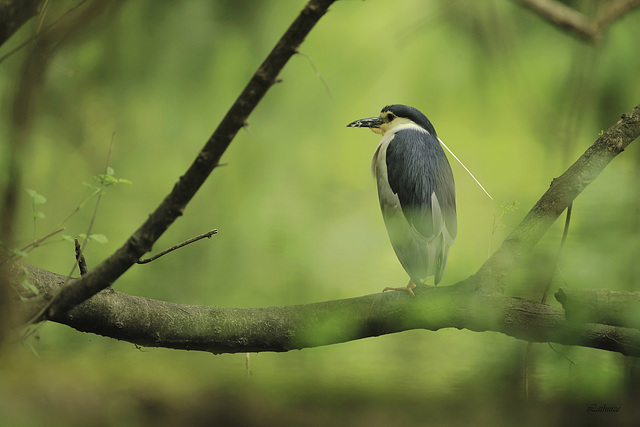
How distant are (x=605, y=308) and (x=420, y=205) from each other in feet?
0.98

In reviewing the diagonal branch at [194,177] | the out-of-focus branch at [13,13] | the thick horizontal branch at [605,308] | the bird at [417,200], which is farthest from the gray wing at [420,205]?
the out-of-focus branch at [13,13]

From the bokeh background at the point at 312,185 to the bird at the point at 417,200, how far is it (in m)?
0.30

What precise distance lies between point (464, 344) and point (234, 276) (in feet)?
1.86

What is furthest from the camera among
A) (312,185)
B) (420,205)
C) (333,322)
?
(312,185)

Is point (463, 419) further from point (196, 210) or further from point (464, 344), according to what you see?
point (196, 210)

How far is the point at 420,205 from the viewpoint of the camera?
90 cm

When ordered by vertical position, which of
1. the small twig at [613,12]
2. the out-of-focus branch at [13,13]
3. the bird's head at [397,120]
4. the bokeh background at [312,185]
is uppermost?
the small twig at [613,12]

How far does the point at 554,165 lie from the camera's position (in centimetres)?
136

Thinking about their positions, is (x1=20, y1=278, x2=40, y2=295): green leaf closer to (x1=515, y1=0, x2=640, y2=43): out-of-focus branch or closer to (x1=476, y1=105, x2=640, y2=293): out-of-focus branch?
(x1=476, y1=105, x2=640, y2=293): out-of-focus branch

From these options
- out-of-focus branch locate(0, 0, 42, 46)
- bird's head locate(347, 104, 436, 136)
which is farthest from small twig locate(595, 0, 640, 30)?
out-of-focus branch locate(0, 0, 42, 46)

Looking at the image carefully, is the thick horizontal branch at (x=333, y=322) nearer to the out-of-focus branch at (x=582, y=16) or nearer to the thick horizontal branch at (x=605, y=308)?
the thick horizontal branch at (x=605, y=308)

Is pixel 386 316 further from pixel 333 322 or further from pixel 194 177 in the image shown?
pixel 194 177

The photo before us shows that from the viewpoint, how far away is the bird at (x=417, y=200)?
0.89m

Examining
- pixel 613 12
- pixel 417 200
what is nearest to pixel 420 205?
pixel 417 200
